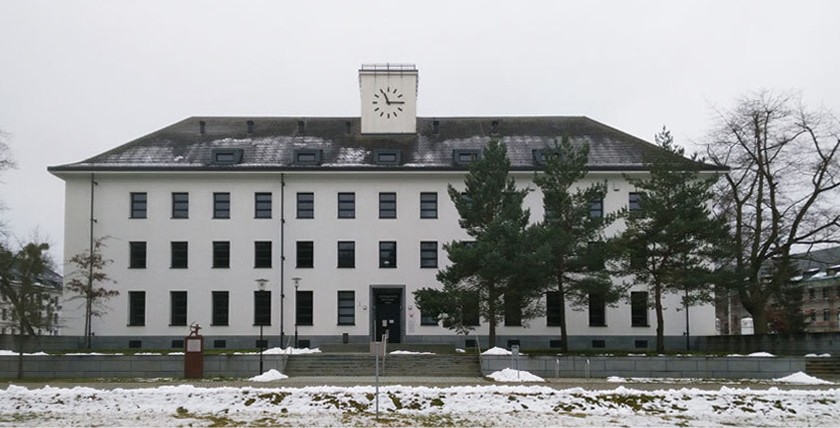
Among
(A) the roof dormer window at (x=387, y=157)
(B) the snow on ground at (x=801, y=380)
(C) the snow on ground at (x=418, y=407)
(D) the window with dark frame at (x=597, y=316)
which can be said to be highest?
(A) the roof dormer window at (x=387, y=157)

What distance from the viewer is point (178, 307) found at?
48344 mm

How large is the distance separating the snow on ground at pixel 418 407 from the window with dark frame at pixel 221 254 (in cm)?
2385

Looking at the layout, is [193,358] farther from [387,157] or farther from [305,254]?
[387,157]

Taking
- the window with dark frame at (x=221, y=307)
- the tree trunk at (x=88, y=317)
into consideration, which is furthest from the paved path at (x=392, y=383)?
the window with dark frame at (x=221, y=307)

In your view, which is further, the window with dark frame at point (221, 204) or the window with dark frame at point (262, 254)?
the window with dark frame at point (221, 204)

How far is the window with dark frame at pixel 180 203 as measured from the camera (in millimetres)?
48875

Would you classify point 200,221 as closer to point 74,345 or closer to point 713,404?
point 74,345

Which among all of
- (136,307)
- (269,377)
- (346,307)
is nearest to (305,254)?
(346,307)

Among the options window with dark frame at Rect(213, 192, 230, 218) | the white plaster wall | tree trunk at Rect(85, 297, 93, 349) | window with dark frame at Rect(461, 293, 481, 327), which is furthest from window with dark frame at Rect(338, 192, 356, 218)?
tree trunk at Rect(85, 297, 93, 349)

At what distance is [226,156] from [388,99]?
10.4 meters

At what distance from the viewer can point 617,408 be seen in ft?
71.9

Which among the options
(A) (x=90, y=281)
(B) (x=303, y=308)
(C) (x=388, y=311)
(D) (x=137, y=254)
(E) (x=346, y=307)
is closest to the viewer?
(A) (x=90, y=281)

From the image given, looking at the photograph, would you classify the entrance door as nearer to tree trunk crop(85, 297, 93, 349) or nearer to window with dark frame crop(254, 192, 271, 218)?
window with dark frame crop(254, 192, 271, 218)

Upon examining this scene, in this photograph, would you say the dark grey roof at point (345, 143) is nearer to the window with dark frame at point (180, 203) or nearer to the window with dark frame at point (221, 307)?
the window with dark frame at point (180, 203)
